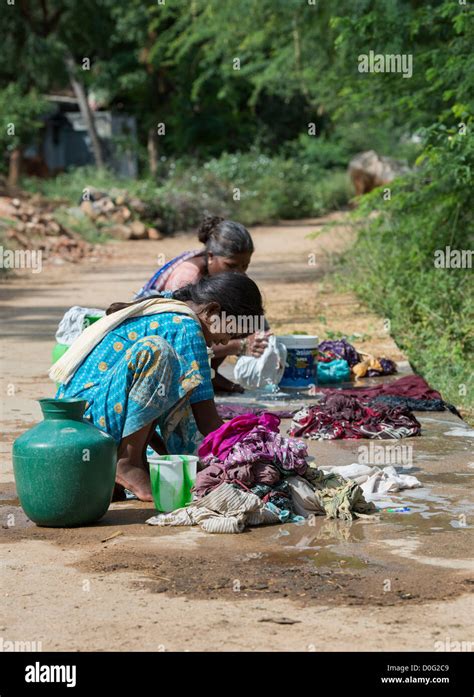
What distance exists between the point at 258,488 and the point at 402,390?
122 inches

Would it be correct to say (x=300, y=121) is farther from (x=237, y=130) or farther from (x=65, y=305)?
(x=65, y=305)

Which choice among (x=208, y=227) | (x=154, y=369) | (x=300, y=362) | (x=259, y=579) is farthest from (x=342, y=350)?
(x=259, y=579)

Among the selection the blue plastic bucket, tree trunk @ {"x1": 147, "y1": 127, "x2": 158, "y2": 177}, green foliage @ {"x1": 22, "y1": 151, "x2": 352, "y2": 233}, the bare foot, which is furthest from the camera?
tree trunk @ {"x1": 147, "y1": 127, "x2": 158, "y2": 177}

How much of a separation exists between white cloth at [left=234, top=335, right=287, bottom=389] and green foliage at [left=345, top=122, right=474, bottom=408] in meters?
2.05

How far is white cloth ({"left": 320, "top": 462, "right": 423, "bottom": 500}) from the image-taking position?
5.86m

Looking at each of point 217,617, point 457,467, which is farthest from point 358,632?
point 457,467

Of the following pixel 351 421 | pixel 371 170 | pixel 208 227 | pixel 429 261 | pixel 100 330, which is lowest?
pixel 351 421

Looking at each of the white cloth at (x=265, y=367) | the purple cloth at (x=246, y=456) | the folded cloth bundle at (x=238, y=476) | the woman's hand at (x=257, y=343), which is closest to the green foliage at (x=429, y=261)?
the white cloth at (x=265, y=367)

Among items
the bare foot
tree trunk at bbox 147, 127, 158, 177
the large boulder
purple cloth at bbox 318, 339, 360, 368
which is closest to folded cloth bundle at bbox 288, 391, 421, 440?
the bare foot

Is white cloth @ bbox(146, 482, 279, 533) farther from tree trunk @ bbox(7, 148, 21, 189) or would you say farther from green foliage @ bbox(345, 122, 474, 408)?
tree trunk @ bbox(7, 148, 21, 189)

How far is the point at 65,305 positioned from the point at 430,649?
1156 cm

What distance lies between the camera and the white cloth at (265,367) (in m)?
8.25

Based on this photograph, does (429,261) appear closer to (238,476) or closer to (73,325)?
(73,325)

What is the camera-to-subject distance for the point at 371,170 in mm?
30016
